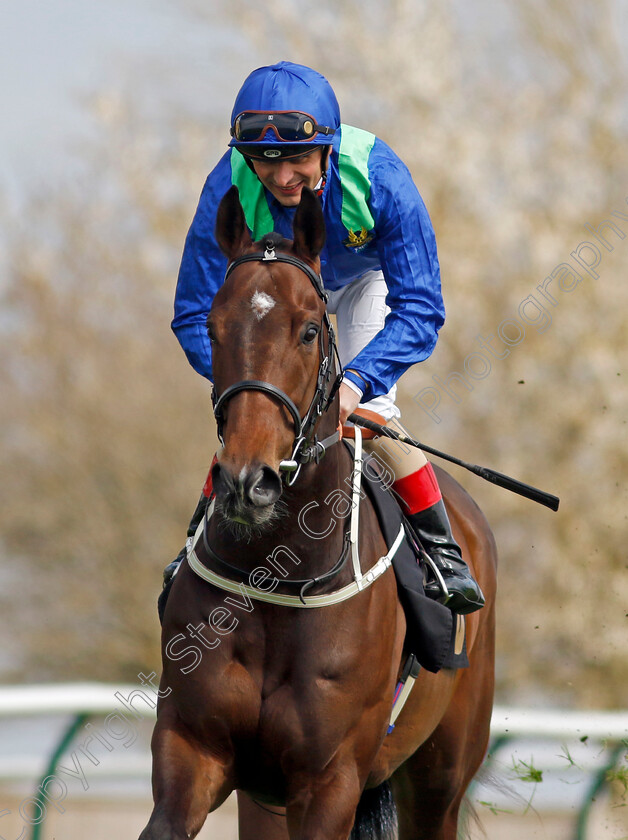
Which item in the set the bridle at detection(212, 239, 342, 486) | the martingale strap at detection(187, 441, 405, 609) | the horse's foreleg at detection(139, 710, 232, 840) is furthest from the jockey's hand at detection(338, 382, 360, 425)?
the horse's foreleg at detection(139, 710, 232, 840)

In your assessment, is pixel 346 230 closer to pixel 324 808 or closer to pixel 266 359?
pixel 266 359

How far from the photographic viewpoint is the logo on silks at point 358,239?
385 cm

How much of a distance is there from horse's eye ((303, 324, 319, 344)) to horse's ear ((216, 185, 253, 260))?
15.7 inches

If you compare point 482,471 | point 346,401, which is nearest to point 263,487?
point 346,401

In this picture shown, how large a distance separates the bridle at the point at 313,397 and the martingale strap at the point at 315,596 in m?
0.31

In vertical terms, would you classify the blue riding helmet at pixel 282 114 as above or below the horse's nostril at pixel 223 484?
above

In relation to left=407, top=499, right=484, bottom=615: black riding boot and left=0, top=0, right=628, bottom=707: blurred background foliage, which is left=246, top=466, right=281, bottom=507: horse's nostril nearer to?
left=407, top=499, right=484, bottom=615: black riding boot

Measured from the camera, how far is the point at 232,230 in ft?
11.0

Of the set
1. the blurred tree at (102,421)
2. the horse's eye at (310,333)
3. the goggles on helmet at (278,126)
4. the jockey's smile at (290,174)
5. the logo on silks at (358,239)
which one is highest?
the goggles on helmet at (278,126)

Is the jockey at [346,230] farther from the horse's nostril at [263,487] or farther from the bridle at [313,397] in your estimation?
the horse's nostril at [263,487]

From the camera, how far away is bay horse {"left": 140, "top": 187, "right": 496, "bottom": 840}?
118 inches

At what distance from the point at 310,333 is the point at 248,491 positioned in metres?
0.57

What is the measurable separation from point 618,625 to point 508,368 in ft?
11.2

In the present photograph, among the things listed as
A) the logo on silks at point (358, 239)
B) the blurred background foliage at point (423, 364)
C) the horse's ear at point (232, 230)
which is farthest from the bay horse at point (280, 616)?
the blurred background foliage at point (423, 364)
